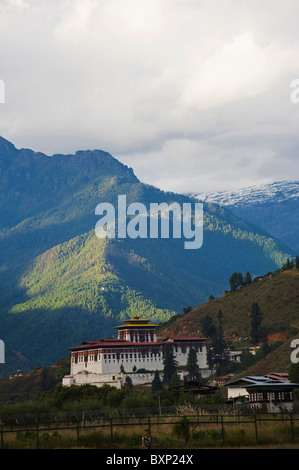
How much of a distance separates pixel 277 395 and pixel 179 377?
267 feet

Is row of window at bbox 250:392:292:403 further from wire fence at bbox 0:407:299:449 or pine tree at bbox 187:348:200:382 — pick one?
pine tree at bbox 187:348:200:382

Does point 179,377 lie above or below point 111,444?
above

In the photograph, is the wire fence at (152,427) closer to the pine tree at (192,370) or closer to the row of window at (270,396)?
the row of window at (270,396)

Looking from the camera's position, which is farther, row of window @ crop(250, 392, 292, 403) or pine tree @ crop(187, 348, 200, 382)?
pine tree @ crop(187, 348, 200, 382)

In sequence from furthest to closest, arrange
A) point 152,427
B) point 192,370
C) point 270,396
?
1. point 192,370
2. point 270,396
3. point 152,427

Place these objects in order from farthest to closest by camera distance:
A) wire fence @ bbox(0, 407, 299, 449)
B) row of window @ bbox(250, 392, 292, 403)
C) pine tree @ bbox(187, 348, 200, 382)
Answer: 1. pine tree @ bbox(187, 348, 200, 382)
2. row of window @ bbox(250, 392, 292, 403)
3. wire fence @ bbox(0, 407, 299, 449)

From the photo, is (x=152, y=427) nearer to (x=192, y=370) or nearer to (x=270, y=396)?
(x=270, y=396)

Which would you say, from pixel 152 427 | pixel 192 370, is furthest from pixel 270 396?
pixel 192 370

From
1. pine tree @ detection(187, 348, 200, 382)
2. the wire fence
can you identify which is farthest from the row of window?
pine tree @ detection(187, 348, 200, 382)

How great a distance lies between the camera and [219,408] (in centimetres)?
A: 10425

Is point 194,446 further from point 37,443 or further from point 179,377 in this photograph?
point 179,377

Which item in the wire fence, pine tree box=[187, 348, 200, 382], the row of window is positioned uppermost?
pine tree box=[187, 348, 200, 382]
